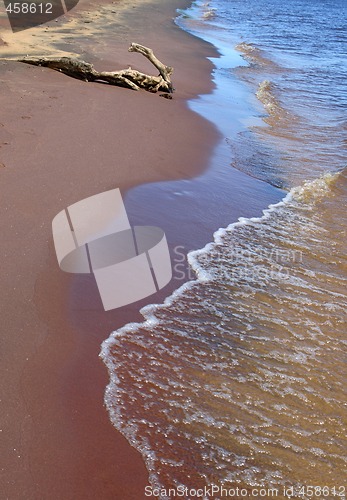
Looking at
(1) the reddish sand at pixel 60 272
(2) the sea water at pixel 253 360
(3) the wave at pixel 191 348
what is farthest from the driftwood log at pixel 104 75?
(3) the wave at pixel 191 348

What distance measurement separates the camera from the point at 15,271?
13.6 feet

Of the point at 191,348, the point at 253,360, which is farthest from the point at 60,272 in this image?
the point at 253,360

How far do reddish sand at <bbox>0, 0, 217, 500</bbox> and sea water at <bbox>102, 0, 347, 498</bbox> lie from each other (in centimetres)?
18

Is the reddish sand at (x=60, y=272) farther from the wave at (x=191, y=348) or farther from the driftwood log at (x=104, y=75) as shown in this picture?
the driftwood log at (x=104, y=75)

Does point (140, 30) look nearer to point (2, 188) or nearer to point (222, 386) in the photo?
point (2, 188)

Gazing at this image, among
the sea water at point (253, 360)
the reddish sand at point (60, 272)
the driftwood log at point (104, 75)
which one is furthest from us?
the driftwood log at point (104, 75)

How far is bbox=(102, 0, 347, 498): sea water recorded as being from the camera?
9.40 feet

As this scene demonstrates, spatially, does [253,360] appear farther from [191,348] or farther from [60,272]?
[60,272]

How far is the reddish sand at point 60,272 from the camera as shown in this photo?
274 centimetres

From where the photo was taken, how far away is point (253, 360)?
143 inches

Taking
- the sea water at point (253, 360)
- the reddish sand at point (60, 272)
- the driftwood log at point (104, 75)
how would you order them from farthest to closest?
1. the driftwood log at point (104, 75)
2. the sea water at point (253, 360)
3. the reddish sand at point (60, 272)

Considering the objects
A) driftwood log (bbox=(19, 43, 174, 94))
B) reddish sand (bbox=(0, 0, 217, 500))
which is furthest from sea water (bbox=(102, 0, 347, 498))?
driftwood log (bbox=(19, 43, 174, 94))

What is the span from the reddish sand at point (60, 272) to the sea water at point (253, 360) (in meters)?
0.18

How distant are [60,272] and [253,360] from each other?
1.72 m
